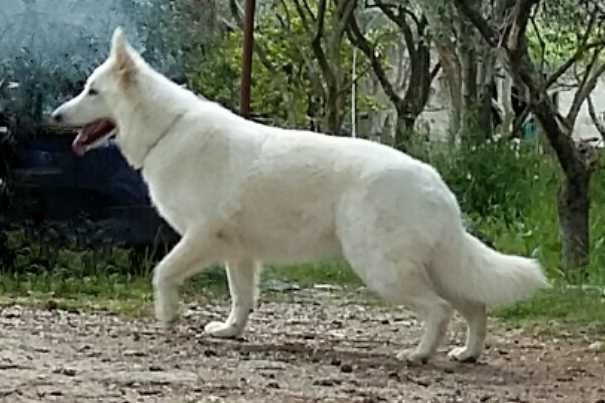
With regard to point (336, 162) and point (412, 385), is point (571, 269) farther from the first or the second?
point (412, 385)

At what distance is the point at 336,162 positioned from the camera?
21.5ft

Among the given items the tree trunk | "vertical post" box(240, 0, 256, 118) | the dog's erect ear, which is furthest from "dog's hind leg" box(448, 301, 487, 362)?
"vertical post" box(240, 0, 256, 118)

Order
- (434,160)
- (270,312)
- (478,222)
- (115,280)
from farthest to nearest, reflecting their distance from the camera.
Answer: (434,160), (478,222), (115,280), (270,312)

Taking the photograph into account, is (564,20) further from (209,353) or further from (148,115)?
(209,353)

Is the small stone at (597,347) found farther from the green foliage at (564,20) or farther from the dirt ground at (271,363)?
the green foliage at (564,20)

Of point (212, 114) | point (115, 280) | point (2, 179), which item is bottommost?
point (115, 280)

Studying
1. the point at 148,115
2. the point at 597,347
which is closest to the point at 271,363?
the point at 148,115

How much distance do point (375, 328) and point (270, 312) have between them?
0.80 m

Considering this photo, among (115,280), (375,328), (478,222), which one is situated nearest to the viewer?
(375,328)

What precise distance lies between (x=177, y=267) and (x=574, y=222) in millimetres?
4110

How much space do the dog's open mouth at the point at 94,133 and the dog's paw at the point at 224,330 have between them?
4.05 feet

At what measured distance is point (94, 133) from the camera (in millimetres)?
7539

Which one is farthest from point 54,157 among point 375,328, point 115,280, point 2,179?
point 375,328

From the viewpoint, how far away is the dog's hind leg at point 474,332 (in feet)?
21.3
